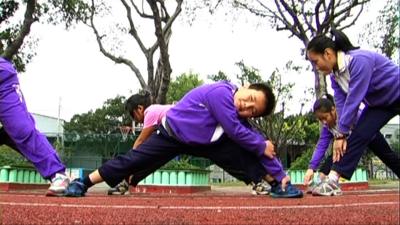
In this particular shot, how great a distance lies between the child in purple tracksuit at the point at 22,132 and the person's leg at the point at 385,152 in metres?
3.01

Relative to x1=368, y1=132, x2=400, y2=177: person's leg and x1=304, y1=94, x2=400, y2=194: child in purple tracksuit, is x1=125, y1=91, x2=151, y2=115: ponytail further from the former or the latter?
x1=368, y1=132, x2=400, y2=177: person's leg

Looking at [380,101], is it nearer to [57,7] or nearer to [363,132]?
[363,132]

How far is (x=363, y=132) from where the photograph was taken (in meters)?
4.61

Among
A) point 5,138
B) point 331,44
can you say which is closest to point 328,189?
point 331,44

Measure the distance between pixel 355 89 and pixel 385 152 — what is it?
1.42m

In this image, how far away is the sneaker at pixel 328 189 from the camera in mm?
5055

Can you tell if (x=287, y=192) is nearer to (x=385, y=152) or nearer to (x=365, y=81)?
(x=365, y=81)

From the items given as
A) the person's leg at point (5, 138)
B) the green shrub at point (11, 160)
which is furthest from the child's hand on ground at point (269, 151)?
the green shrub at point (11, 160)

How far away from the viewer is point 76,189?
4719mm

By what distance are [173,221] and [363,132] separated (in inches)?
88.3

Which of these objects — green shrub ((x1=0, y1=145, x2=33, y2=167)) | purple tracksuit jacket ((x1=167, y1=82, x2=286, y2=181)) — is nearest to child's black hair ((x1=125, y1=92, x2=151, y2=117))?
purple tracksuit jacket ((x1=167, y1=82, x2=286, y2=181))

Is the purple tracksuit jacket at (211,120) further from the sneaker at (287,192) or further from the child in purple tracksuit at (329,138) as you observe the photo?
the child in purple tracksuit at (329,138)

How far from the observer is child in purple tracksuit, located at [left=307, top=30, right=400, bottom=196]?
14.6ft

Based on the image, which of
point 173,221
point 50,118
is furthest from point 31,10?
point 50,118
